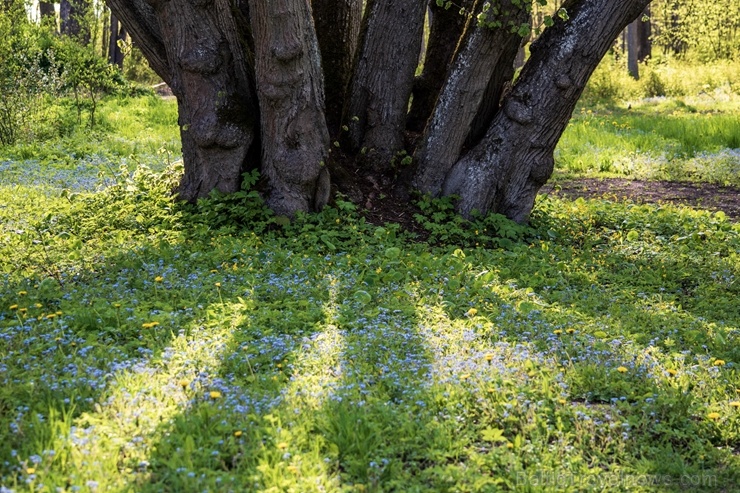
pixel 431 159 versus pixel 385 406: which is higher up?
pixel 431 159

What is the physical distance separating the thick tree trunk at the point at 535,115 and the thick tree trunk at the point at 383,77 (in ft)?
2.52

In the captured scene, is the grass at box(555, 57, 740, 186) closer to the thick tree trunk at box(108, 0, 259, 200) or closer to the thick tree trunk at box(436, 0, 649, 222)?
the thick tree trunk at box(436, 0, 649, 222)

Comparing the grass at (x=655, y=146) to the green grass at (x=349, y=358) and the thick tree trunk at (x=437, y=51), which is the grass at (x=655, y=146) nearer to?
the thick tree trunk at (x=437, y=51)

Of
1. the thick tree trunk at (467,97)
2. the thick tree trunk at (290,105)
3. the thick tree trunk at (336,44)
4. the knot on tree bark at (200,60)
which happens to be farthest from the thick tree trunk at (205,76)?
the thick tree trunk at (467,97)

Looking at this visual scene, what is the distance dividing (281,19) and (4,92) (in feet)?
21.2

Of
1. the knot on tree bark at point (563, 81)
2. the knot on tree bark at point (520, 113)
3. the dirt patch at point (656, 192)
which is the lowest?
the dirt patch at point (656, 192)

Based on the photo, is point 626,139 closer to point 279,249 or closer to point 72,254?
point 279,249

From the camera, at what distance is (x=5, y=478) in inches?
110

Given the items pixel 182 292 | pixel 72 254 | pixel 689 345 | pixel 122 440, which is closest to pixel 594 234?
pixel 689 345

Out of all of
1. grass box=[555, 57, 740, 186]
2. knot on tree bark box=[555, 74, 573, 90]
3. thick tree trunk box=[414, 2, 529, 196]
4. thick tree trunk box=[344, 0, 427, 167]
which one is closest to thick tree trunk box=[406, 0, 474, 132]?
thick tree trunk box=[344, 0, 427, 167]

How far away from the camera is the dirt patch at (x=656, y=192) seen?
29.0 ft

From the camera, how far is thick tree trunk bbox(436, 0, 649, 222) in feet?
21.4

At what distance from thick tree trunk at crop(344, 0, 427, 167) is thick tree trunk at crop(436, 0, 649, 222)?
768 mm

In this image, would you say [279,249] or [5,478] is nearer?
[5,478]
